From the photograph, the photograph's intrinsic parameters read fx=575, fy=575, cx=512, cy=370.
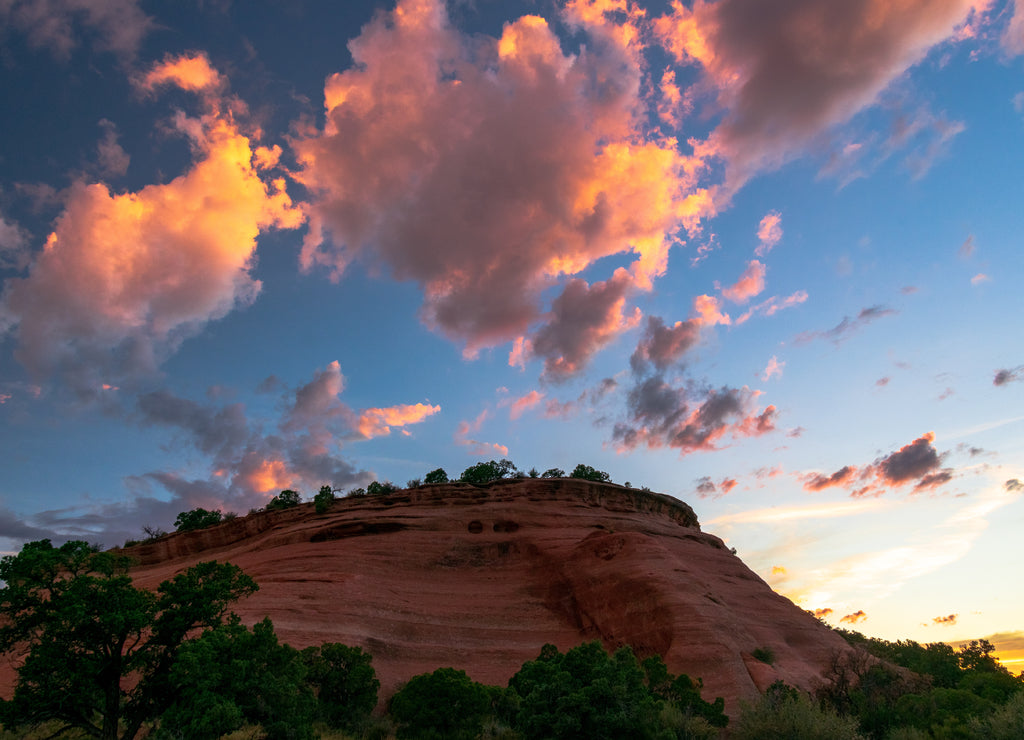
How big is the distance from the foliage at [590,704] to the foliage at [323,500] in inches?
1399

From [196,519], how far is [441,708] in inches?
2201

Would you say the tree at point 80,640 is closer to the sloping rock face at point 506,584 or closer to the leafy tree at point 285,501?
the sloping rock face at point 506,584

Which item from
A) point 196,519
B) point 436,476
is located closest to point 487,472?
point 436,476

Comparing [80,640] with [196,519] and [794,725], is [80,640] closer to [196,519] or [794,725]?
[794,725]

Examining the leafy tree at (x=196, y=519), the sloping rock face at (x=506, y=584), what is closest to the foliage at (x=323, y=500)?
the sloping rock face at (x=506, y=584)

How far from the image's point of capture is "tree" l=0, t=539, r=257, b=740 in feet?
61.6

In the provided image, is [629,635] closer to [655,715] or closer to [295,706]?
[655,715]

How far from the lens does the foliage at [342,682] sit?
27281 millimetres

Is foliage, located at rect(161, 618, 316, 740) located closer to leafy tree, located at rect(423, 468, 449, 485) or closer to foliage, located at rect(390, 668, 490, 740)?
foliage, located at rect(390, 668, 490, 740)

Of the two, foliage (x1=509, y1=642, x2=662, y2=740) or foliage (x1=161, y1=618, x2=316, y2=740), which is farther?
foliage (x1=509, y1=642, x2=662, y2=740)

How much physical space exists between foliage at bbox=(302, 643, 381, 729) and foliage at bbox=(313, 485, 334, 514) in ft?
80.2

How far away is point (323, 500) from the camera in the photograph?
53.9 meters

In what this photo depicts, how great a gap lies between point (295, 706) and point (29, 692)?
850 centimetres

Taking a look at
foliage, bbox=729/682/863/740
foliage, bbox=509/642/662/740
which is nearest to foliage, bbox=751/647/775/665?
foliage, bbox=729/682/863/740
